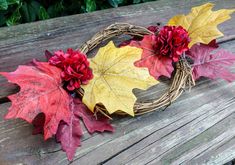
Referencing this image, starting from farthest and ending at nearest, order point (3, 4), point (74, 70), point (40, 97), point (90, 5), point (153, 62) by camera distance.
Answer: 1. point (90, 5)
2. point (3, 4)
3. point (153, 62)
4. point (74, 70)
5. point (40, 97)

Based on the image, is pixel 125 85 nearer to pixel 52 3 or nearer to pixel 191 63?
pixel 191 63

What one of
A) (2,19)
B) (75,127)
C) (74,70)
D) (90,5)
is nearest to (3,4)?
(2,19)

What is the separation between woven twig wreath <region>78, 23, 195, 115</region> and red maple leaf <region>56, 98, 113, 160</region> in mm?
32

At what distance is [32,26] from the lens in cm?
129

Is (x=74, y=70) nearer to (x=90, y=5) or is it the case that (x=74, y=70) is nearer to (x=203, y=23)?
(x=203, y=23)

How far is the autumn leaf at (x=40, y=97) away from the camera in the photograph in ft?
2.68

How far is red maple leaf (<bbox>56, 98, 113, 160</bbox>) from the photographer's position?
34.2 inches

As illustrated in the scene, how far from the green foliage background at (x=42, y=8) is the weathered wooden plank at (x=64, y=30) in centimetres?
24

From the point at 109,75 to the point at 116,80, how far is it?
0.10ft

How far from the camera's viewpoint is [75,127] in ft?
2.96

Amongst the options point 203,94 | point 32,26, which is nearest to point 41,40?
point 32,26

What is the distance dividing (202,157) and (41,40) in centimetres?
64

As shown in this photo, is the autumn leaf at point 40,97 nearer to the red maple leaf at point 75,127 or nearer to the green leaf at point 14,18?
the red maple leaf at point 75,127

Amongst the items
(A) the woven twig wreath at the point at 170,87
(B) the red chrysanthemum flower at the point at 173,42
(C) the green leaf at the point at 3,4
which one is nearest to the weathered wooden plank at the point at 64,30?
(A) the woven twig wreath at the point at 170,87
